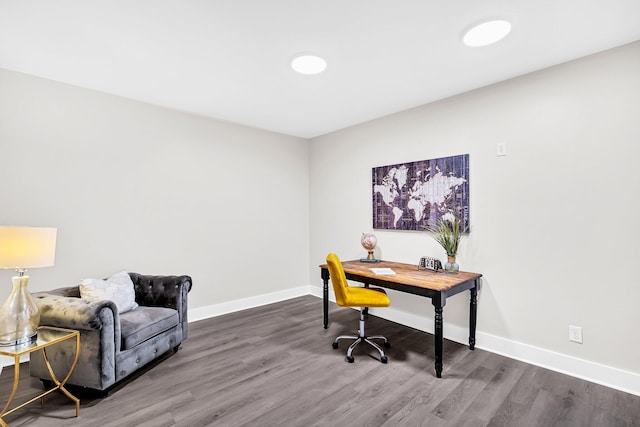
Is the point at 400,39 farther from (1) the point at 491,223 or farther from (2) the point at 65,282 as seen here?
(2) the point at 65,282

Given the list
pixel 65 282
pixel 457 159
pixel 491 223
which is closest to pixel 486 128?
pixel 457 159

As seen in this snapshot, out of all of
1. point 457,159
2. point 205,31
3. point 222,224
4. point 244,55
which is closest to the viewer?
point 205,31

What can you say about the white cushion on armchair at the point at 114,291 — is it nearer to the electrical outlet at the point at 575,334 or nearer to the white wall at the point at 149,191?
the white wall at the point at 149,191

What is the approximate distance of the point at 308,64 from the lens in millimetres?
2396

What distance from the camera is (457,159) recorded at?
299 centimetres

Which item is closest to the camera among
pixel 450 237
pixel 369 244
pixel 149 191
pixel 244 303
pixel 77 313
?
pixel 77 313

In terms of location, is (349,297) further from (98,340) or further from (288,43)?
(288,43)

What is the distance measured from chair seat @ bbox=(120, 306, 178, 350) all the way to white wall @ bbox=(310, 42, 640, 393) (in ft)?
8.16

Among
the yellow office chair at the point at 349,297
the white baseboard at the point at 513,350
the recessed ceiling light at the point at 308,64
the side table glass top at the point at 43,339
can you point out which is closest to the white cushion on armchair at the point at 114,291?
the side table glass top at the point at 43,339

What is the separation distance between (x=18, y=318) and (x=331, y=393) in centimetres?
202

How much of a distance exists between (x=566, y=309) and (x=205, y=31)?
339cm

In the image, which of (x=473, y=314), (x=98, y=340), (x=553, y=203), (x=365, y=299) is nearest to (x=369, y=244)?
(x=365, y=299)

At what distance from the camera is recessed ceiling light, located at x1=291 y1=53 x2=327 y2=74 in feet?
7.52

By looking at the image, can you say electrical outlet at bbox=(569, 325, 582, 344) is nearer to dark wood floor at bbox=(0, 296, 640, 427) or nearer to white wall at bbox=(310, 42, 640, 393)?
white wall at bbox=(310, 42, 640, 393)
